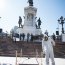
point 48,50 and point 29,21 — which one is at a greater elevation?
point 29,21

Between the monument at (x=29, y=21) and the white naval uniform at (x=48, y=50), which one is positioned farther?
the monument at (x=29, y=21)

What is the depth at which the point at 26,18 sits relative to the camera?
147 feet

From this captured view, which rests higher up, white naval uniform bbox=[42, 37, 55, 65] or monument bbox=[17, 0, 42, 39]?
monument bbox=[17, 0, 42, 39]

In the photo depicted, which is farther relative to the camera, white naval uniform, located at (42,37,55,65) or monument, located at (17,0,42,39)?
monument, located at (17,0,42,39)

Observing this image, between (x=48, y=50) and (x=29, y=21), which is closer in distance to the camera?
(x=48, y=50)

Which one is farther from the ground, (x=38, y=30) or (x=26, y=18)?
(x=26, y=18)

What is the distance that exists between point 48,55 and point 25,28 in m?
36.0

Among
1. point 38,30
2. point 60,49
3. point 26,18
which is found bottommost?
point 60,49

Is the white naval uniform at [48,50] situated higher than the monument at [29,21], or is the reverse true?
the monument at [29,21]

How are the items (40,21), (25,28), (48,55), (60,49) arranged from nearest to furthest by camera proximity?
1. (48,55)
2. (60,49)
3. (25,28)
4. (40,21)

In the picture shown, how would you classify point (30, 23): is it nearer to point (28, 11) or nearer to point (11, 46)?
point (28, 11)

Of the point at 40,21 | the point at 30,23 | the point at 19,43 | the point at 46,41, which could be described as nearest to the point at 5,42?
the point at 19,43

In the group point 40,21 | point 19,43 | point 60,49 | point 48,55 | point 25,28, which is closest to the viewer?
point 48,55

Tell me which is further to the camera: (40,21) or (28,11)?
(40,21)
